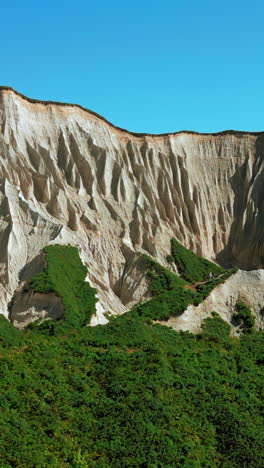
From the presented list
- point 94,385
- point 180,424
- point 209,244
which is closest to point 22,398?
point 94,385

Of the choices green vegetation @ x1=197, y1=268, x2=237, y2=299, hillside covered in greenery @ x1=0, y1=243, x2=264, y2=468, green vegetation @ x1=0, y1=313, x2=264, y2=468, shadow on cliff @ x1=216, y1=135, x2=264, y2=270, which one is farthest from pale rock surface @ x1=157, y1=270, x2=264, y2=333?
shadow on cliff @ x1=216, y1=135, x2=264, y2=270

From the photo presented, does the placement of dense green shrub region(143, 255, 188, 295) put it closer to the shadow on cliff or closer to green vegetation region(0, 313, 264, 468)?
Answer: the shadow on cliff

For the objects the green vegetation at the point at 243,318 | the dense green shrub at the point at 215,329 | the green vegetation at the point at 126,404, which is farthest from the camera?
the green vegetation at the point at 243,318

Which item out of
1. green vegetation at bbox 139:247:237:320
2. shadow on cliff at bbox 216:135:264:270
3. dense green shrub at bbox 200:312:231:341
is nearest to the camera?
dense green shrub at bbox 200:312:231:341

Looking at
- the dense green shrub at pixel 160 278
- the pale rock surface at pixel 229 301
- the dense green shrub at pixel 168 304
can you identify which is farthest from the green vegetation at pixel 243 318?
the dense green shrub at pixel 160 278

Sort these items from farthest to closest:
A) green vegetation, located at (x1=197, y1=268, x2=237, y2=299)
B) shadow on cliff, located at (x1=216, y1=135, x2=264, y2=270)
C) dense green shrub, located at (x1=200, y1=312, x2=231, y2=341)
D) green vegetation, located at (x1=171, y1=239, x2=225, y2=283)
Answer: shadow on cliff, located at (x1=216, y1=135, x2=264, y2=270)
green vegetation, located at (x1=171, y1=239, x2=225, y2=283)
green vegetation, located at (x1=197, y1=268, x2=237, y2=299)
dense green shrub, located at (x1=200, y1=312, x2=231, y2=341)

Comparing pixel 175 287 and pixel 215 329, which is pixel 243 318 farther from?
pixel 175 287

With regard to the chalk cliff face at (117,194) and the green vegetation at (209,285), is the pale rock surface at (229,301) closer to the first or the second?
the green vegetation at (209,285)

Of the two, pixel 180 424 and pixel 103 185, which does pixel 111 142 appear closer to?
pixel 103 185
